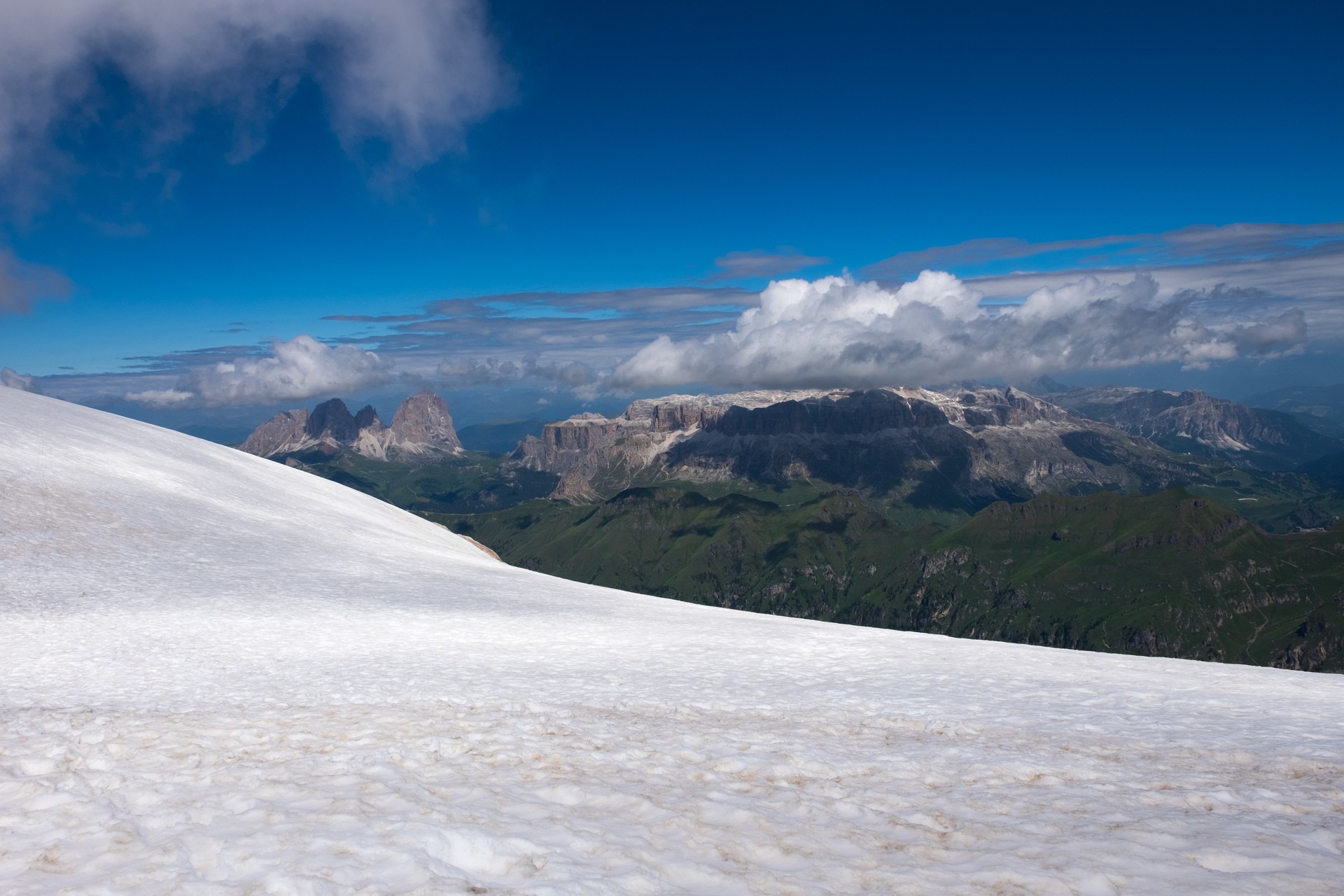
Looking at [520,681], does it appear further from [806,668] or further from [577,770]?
[806,668]

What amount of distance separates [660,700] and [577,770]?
4970 mm

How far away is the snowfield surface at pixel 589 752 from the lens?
899 centimetres

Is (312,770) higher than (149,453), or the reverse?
(149,453)

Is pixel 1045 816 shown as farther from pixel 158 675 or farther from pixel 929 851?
pixel 158 675

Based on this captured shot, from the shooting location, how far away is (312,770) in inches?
449

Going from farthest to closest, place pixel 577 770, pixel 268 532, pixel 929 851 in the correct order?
pixel 268 532
pixel 577 770
pixel 929 851

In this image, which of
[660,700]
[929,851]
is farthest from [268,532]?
[929,851]

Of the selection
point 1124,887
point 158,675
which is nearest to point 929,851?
point 1124,887

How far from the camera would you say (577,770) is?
12.0 metres

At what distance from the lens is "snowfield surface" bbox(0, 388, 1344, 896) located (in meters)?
8.99

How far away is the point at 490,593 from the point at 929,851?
2304cm

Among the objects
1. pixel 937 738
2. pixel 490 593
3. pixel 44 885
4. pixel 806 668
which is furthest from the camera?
pixel 490 593

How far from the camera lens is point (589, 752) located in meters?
12.9

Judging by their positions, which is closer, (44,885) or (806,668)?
(44,885)
